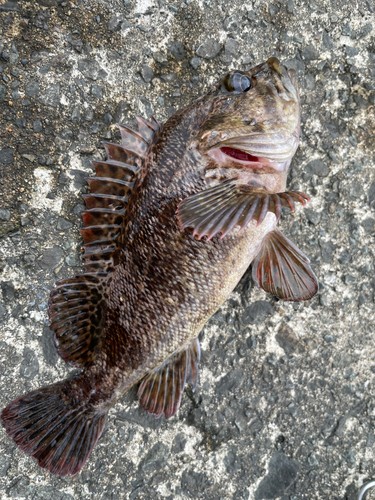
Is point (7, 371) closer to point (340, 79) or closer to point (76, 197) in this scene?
point (76, 197)

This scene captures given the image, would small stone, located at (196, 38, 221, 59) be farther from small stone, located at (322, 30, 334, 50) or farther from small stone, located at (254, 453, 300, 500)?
small stone, located at (254, 453, 300, 500)

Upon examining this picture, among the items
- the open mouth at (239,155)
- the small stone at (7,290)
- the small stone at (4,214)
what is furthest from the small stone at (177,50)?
the small stone at (7,290)

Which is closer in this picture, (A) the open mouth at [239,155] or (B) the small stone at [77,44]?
(A) the open mouth at [239,155]

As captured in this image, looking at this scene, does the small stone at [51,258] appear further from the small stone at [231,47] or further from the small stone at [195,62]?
the small stone at [231,47]

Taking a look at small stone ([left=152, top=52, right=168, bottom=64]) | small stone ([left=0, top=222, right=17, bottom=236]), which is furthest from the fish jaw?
small stone ([left=0, top=222, right=17, bottom=236])

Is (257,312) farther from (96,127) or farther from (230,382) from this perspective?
(96,127)

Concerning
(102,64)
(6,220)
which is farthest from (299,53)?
(6,220)

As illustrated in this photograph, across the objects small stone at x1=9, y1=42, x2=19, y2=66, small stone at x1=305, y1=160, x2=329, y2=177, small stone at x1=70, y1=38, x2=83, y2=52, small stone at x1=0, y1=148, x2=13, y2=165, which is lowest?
small stone at x1=0, y1=148, x2=13, y2=165
